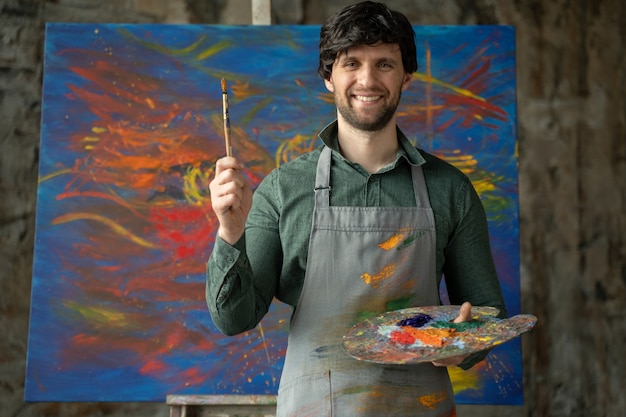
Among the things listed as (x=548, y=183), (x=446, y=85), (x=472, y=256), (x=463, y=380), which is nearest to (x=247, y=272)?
(x=472, y=256)

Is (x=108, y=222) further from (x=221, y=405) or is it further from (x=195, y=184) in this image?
(x=221, y=405)

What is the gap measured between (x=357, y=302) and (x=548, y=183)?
5.59 feet

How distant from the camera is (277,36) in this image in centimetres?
282

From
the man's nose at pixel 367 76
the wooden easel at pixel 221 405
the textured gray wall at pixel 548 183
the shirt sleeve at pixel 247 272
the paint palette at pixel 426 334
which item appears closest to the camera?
the paint palette at pixel 426 334

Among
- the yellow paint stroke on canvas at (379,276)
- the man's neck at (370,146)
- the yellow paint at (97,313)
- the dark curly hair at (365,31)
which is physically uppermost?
the dark curly hair at (365,31)

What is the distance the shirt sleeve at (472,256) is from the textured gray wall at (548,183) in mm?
1418

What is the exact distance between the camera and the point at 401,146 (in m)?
1.66

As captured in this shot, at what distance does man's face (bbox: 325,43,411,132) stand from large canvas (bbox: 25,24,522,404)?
1.22 m

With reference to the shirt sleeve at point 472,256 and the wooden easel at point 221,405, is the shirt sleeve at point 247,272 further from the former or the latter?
the wooden easel at point 221,405

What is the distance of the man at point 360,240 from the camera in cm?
151

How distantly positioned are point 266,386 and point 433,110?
4.12ft

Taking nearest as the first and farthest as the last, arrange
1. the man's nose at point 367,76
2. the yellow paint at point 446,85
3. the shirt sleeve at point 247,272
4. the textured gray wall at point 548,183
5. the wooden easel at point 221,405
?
the shirt sleeve at point 247,272
the man's nose at point 367,76
the wooden easel at point 221,405
the yellow paint at point 446,85
the textured gray wall at point 548,183

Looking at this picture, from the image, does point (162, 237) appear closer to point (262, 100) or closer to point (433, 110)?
point (262, 100)

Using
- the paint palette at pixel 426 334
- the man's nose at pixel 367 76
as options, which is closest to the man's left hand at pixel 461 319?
the paint palette at pixel 426 334
